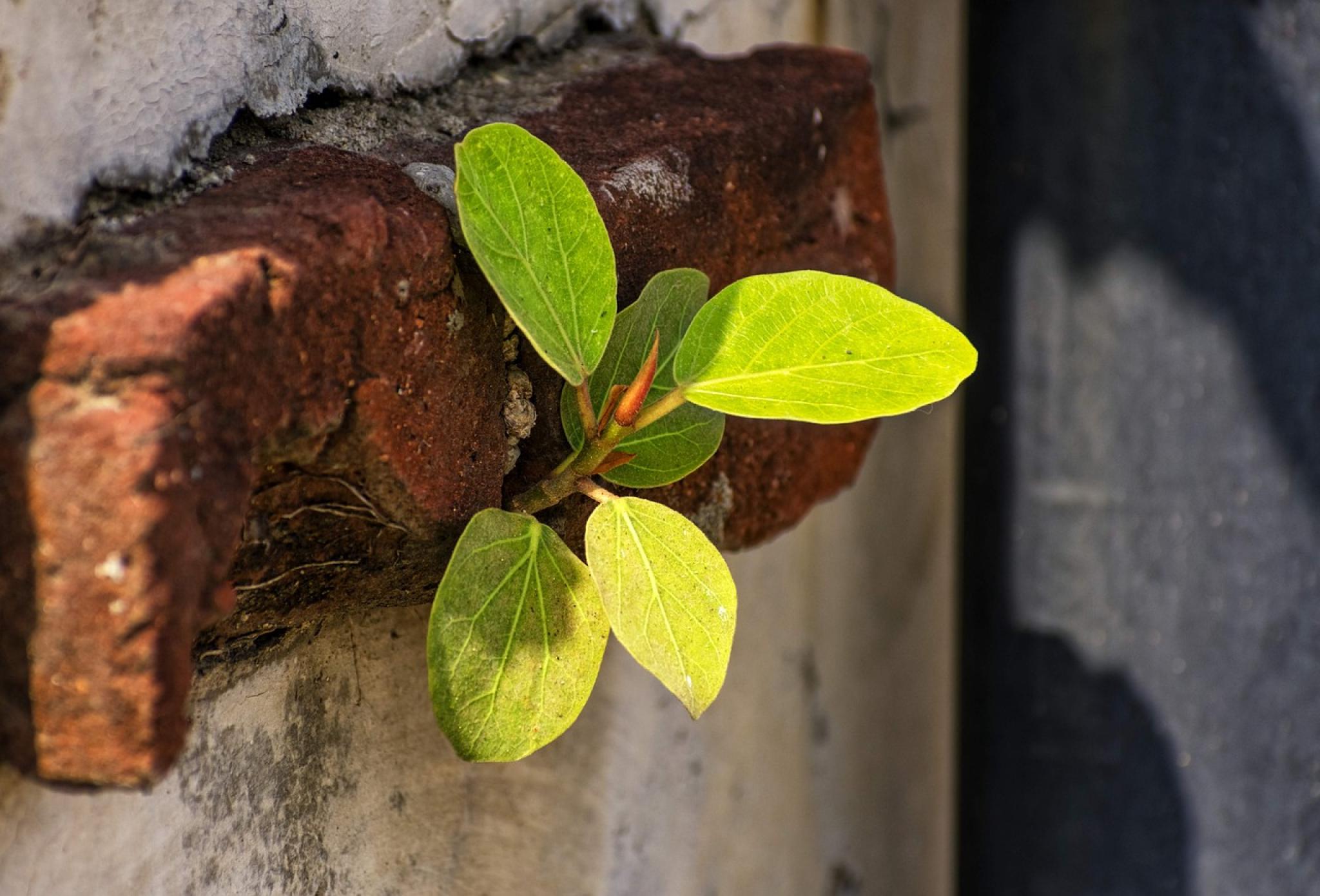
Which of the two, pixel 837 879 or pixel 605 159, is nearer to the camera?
pixel 605 159

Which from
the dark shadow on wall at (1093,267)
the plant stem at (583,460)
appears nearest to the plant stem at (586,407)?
the plant stem at (583,460)

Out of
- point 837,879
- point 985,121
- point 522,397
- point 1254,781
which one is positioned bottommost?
point 837,879

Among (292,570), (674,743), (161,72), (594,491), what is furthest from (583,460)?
(674,743)

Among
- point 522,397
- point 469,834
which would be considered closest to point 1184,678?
point 469,834

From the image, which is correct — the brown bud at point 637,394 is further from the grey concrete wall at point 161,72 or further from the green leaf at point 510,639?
the grey concrete wall at point 161,72

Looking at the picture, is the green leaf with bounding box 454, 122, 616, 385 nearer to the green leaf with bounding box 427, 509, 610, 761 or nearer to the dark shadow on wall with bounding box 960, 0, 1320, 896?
the green leaf with bounding box 427, 509, 610, 761

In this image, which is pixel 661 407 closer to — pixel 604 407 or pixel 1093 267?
pixel 604 407

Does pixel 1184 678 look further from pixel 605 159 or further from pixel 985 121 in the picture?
pixel 605 159
